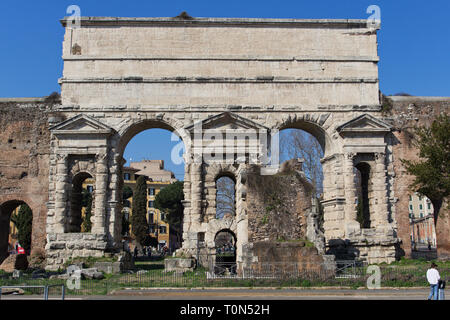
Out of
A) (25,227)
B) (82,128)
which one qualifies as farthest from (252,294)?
(25,227)

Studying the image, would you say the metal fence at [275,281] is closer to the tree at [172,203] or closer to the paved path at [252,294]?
the paved path at [252,294]

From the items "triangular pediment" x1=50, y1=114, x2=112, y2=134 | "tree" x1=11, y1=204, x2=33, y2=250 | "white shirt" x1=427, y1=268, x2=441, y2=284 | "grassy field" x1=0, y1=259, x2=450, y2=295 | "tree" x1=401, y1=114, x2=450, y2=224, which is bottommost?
"grassy field" x1=0, y1=259, x2=450, y2=295

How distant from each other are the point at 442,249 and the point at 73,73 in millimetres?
17810

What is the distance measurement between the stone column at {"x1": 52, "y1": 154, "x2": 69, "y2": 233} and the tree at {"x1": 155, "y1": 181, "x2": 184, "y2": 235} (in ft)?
96.9

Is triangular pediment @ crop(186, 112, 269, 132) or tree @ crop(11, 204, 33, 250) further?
tree @ crop(11, 204, 33, 250)

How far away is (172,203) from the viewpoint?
51031 millimetres

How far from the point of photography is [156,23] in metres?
21.8

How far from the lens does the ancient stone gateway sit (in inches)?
808

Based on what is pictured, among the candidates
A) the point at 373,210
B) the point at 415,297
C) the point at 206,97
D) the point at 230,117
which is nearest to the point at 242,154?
the point at 230,117

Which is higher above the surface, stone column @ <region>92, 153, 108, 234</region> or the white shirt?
stone column @ <region>92, 153, 108, 234</region>

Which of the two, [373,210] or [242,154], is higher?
[242,154]

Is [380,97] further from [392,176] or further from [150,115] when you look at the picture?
[150,115]

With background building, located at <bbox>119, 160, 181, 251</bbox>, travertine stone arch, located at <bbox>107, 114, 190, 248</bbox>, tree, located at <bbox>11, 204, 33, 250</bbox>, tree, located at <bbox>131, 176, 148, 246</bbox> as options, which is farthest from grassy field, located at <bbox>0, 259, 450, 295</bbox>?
background building, located at <bbox>119, 160, 181, 251</bbox>

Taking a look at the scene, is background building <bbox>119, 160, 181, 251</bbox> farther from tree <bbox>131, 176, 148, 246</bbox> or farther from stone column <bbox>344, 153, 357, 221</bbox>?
stone column <bbox>344, 153, 357, 221</bbox>
